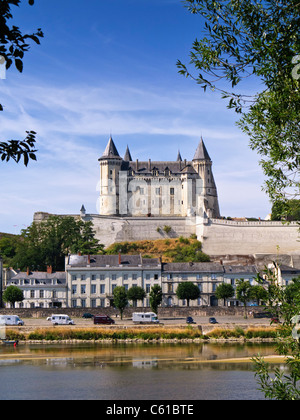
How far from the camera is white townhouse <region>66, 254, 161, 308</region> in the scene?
48.4 meters

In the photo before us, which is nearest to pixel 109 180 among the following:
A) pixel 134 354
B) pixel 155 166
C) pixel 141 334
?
pixel 155 166

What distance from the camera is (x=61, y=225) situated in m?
67.9

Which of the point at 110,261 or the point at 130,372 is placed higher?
the point at 110,261

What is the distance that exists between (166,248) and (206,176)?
56.9 feet

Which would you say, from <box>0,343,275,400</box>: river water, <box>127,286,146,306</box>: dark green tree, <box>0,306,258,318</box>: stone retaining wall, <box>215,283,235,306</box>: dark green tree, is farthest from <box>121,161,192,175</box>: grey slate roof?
<box>0,343,275,400</box>: river water

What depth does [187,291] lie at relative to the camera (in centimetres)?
4631

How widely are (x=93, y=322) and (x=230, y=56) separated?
33.6 metres

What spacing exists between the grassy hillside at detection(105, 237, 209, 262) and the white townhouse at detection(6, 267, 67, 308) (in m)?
16.0

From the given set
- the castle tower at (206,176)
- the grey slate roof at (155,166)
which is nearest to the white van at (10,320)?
the grey slate roof at (155,166)

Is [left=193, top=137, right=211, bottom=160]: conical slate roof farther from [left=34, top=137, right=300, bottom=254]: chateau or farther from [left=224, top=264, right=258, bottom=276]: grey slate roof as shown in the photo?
[left=224, top=264, right=258, bottom=276]: grey slate roof

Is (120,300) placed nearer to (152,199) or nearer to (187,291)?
(187,291)

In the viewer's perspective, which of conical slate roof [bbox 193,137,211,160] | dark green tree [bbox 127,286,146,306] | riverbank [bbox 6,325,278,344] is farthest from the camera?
conical slate roof [bbox 193,137,211,160]

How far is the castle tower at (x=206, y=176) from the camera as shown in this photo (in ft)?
270
